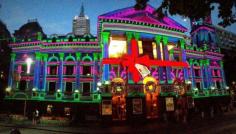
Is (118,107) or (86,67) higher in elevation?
(86,67)

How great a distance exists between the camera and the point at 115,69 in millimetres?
24094

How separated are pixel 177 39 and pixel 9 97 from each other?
29.4 m

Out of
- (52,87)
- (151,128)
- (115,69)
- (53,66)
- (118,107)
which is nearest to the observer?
(151,128)

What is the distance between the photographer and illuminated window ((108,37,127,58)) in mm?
24433

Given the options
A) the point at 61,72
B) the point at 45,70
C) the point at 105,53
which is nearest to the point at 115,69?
the point at 105,53

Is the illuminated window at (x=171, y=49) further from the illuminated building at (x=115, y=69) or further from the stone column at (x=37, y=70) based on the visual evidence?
the stone column at (x=37, y=70)

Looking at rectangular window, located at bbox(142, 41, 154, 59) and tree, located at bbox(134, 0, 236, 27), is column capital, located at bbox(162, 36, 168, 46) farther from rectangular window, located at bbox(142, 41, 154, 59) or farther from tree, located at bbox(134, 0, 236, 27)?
tree, located at bbox(134, 0, 236, 27)

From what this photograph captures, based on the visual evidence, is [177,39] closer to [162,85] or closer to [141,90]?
[162,85]

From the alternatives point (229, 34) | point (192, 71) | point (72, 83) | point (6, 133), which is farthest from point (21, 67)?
point (229, 34)

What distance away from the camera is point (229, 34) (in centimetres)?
6506

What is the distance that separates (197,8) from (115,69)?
60.1 feet

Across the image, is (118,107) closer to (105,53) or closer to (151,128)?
(151,128)

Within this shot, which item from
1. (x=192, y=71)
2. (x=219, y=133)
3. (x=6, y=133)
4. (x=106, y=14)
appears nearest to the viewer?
(x=219, y=133)

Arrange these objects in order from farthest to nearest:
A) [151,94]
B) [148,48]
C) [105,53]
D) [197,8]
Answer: [148,48], [151,94], [105,53], [197,8]
